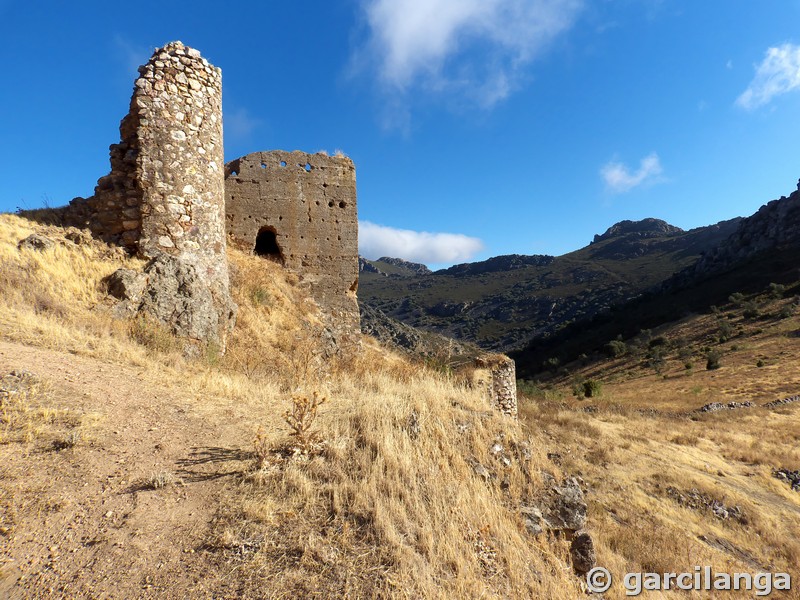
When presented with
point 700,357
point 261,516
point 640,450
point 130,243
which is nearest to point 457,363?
point 640,450

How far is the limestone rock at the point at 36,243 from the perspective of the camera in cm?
664

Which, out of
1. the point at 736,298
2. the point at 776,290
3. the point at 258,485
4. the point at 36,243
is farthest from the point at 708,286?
the point at 36,243

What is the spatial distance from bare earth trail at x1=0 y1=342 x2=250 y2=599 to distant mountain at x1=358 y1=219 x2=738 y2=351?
5399 centimetres

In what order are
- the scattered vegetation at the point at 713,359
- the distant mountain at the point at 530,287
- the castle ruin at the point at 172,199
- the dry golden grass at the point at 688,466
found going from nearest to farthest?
the dry golden grass at the point at 688,466 < the castle ruin at the point at 172,199 < the scattered vegetation at the point at 713,359 < the distant mountain at the point at 530,287

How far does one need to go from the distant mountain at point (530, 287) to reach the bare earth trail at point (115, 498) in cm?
5399

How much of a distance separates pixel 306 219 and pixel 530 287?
238ft

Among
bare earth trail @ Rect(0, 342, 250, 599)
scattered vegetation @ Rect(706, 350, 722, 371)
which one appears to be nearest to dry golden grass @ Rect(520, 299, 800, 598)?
scattered vegetation @ Rect(706, 350, 722, 371)

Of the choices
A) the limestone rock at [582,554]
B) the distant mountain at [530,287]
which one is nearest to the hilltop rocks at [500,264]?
the distant mountain at [530,287]

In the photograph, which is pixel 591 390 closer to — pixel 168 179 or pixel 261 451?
pixel 168 179

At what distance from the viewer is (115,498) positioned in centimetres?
299

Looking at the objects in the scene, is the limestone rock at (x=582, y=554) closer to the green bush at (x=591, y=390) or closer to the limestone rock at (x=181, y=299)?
the limestone rock at (x=181, y=299)

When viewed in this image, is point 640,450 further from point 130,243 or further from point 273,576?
point 130,243

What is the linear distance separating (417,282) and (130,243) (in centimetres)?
9584

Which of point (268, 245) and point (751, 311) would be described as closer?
point (268, 245)
